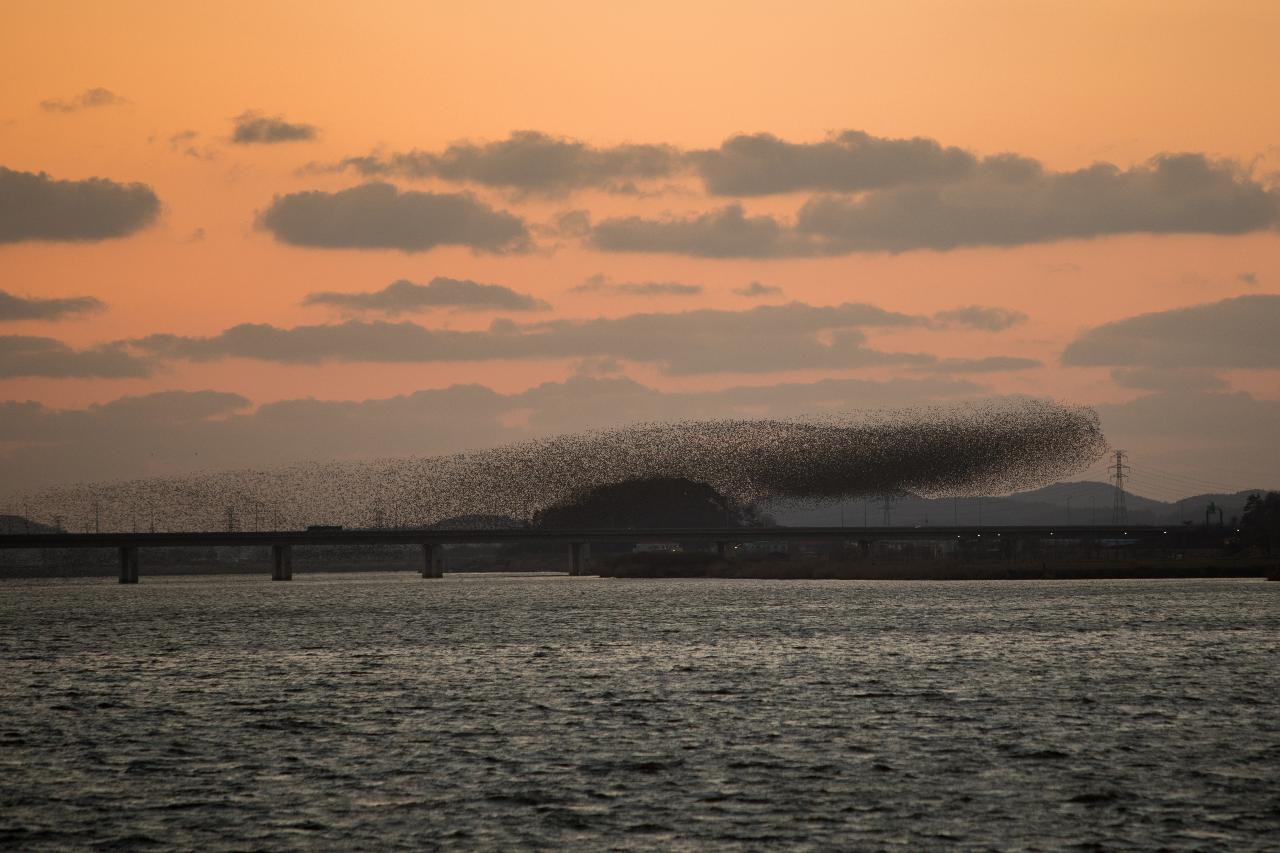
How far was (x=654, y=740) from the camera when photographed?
45.0 meters

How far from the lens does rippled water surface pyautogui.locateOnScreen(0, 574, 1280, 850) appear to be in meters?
32.1

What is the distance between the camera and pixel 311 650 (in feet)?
282

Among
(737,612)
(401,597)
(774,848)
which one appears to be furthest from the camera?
(401,597)

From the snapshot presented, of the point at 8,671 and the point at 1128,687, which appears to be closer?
the point at 1128,687

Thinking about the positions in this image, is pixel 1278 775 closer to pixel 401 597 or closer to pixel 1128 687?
pixel 1128 687

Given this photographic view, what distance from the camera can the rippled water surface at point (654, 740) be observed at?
32.1 m

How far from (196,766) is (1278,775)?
25.6m

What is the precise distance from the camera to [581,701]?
56.2 meters

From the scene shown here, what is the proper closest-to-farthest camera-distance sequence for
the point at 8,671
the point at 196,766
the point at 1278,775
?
the point at 1278,775
the point at 196,766
the point at 8,671

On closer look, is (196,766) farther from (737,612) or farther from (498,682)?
(737,612)

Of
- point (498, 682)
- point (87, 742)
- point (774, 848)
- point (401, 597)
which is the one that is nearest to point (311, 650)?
point (498, 682)

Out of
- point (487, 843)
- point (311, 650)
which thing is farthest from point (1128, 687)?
point (311, 650)

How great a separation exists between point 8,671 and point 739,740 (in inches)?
1647

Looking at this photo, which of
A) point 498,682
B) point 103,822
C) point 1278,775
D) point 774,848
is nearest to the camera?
point 774,848
